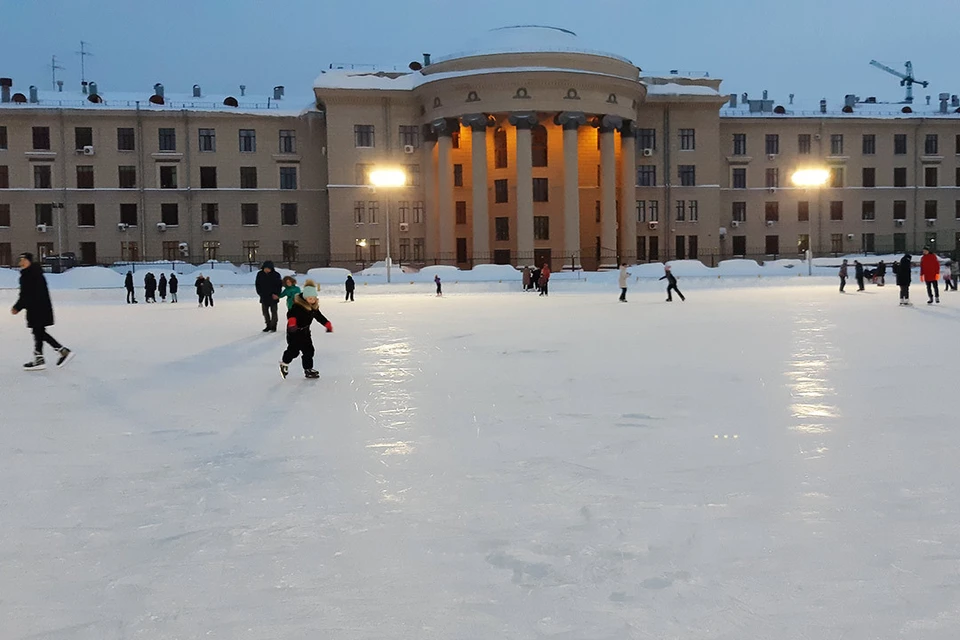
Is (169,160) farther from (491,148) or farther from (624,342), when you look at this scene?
(624,342)

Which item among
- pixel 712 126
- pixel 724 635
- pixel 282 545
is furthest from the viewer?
pixel 712 126

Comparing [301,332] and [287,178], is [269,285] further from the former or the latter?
[287,178]

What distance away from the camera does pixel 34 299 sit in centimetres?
1112

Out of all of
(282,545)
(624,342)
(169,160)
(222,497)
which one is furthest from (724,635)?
(169,160)

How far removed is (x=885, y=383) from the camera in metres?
8.89

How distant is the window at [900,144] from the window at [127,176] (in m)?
60.3

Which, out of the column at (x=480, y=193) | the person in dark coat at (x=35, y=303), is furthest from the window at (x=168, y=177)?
the person in dark coat at (x=35, y=303)

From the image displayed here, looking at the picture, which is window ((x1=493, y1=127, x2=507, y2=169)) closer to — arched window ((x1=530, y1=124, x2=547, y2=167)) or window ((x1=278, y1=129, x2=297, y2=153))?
arched window ((x1=530, y1=124, x2=547, y2=167))

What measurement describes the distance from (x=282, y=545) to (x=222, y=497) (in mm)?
1059

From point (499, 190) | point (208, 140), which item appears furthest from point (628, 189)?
point (208, 140)

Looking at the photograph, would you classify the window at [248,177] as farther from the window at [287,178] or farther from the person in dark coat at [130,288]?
the person in dark coat at [130,288]

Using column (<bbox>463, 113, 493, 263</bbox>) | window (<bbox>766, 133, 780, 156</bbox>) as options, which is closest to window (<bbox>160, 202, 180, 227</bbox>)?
column (<bbox>463, 113, 493, 263</bbox>)

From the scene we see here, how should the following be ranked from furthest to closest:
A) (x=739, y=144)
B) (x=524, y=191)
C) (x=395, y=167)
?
1. (x=739, y=144)
2. (x=395, y=167)
3. (x=524, y=191)

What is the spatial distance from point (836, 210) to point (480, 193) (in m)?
31.6
